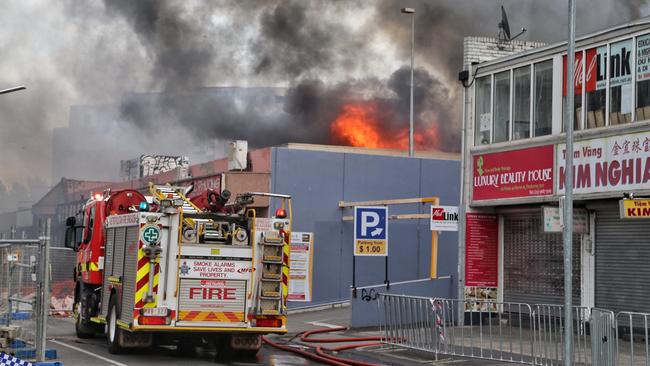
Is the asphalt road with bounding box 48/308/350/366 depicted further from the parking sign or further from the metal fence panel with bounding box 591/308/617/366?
the metal fence panel with bounding box 591/308/617/366

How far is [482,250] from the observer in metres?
22.2

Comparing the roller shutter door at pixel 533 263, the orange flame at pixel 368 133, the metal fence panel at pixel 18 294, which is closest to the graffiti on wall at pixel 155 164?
the orange flame at pixel 368 133

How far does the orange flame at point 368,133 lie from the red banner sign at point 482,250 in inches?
626

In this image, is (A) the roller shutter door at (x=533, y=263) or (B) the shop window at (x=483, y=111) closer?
(A) the roller shutter door at (x=533, y=263)

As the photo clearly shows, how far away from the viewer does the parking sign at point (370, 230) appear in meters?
21.8

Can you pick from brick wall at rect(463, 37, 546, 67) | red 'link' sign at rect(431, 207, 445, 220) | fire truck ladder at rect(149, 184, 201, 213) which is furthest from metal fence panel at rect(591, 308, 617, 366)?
brick wall at rect(463, 37, 546, 67)

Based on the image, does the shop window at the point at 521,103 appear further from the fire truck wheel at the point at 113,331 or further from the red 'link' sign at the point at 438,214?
the fire truck wheel at the point at 113,331

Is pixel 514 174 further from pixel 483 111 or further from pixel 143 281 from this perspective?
pixel 143 281

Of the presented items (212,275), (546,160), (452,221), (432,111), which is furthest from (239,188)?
(432,111)

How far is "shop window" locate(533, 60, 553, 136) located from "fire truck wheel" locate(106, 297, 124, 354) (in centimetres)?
964

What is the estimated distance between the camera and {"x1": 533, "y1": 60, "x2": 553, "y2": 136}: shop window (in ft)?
66.8

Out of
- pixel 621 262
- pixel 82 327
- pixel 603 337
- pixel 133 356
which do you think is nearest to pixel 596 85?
pixel 621 262

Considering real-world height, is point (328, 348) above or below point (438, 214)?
below

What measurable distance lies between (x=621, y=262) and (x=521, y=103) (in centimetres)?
437
